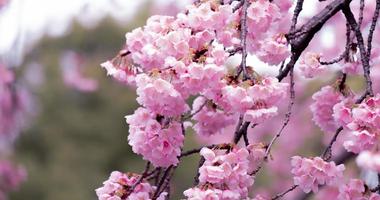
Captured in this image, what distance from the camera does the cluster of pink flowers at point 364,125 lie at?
1211mm

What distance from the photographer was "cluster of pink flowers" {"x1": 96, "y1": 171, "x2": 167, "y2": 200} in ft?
4.28

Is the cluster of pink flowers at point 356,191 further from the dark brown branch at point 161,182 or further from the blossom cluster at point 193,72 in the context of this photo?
the dark brown branch at point 161,182

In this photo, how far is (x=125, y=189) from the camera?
4.37 ft

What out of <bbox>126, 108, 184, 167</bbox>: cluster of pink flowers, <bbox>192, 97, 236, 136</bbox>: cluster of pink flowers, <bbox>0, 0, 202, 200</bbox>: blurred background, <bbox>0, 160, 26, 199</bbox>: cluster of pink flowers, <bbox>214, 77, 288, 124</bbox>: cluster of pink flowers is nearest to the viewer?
<bbox>214, 77, 288, 124</bbox>: cluster of pink flowers

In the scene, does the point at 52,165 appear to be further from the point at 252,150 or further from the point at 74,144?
the point at 252,150

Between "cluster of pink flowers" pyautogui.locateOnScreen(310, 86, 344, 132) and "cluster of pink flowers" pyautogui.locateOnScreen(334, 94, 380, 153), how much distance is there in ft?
0.70

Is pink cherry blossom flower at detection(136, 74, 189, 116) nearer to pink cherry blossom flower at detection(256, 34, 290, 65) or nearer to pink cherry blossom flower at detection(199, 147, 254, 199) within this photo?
pink cherry blossom flower at detection(199, 147, 254, 199)

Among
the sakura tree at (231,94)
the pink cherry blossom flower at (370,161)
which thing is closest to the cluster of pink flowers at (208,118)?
Answer: the sakura tree at (231,94)

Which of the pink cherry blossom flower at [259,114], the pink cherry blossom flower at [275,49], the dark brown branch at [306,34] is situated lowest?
the pink cherry blossom flower at [259,114]

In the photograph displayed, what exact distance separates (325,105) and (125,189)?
1.51 ft

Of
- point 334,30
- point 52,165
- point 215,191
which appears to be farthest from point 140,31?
point 52,165

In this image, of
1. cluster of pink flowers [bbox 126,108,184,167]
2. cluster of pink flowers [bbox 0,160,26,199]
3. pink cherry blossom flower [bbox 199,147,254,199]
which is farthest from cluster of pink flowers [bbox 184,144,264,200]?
cluster of pink flowers [bbox 0,160,26,199]

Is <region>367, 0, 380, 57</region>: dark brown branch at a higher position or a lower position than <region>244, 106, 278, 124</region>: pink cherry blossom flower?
higher

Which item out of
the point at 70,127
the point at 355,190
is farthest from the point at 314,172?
the point at 70,127
